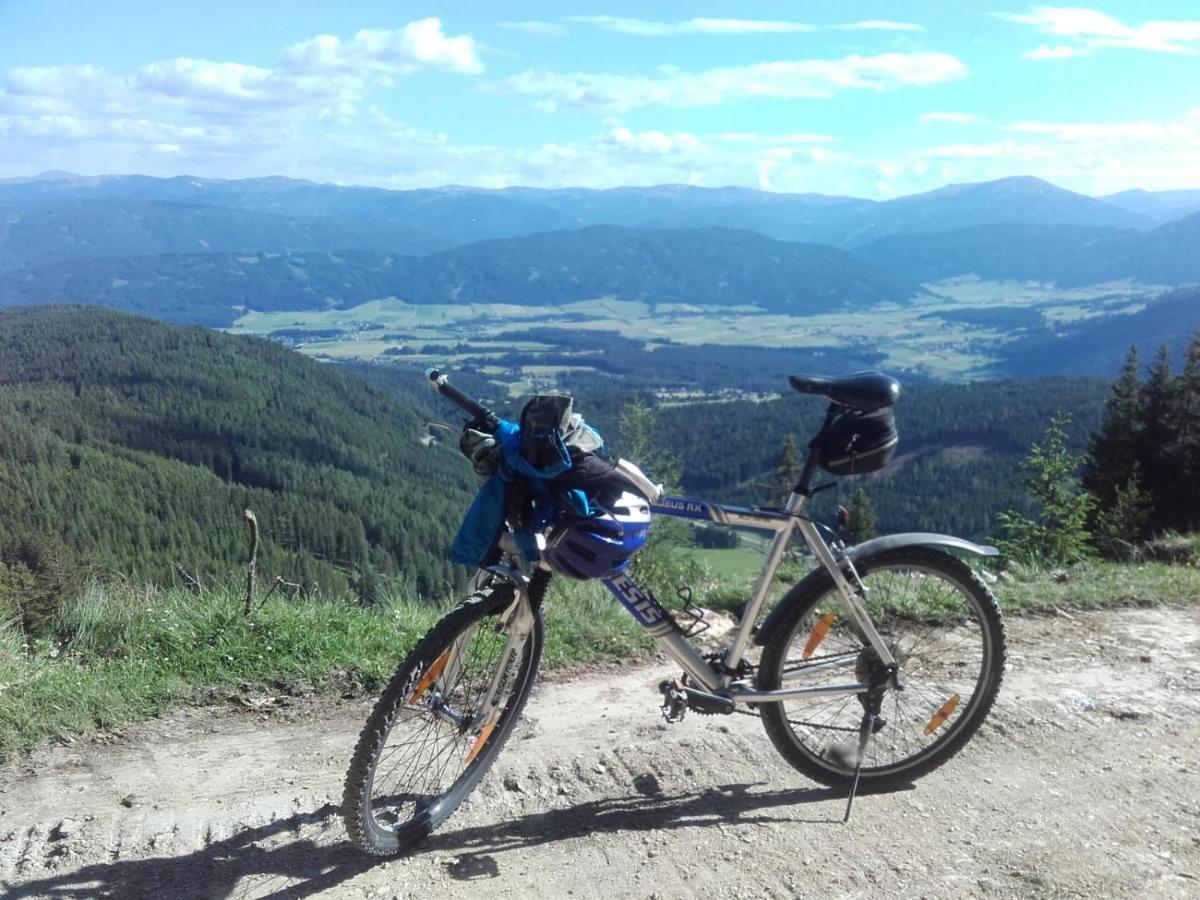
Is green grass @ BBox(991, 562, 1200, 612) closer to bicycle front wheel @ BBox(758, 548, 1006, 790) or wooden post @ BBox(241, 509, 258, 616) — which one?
bicycle front wheel @ BBox(758, 548, 1006, 790)

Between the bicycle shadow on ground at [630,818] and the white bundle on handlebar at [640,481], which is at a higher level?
the white bundle on handlebar at [640,481]

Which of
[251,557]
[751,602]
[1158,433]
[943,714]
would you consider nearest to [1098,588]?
[943,714]

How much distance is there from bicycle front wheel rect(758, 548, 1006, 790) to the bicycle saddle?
2.24 ft

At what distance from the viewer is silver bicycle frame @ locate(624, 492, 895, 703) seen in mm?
3684

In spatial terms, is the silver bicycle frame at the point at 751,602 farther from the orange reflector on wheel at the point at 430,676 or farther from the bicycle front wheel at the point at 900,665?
the orange reflector on wheel at the point at 430,676

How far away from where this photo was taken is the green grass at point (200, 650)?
4.34 meters

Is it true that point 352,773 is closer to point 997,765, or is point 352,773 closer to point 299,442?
point 997,765

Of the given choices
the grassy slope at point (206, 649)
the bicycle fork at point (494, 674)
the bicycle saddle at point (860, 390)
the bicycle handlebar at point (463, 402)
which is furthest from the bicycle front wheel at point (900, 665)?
the grassy slope at point (206, 649)

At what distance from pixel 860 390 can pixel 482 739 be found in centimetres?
205

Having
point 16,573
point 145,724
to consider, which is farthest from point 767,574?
point 16,573

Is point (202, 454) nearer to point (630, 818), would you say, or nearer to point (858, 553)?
point (630, 818)

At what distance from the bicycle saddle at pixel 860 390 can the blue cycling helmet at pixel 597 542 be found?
2.77 feet

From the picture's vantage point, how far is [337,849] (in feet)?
11.3

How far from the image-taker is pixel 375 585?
7.40m
